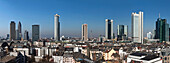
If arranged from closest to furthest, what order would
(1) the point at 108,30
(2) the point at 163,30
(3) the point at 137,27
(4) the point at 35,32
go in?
(2) the point at 163,30 < (3) the point at 137,27 < (4) the point at 35,32 < (1) the point at 108,30

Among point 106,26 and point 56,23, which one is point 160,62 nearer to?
point 106,26

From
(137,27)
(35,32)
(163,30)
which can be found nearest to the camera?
(163,30)

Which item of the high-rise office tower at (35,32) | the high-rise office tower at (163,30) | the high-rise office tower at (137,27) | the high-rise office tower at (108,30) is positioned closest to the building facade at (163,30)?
the high-rise office tower at (163,30)

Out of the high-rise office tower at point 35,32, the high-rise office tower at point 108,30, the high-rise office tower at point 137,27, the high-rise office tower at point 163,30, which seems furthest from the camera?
the high-rise office tower at point 108,30

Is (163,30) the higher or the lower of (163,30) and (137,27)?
the lower

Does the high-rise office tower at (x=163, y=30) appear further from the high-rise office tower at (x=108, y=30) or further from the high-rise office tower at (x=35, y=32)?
the high-rise office tower at (x=35, y=32)

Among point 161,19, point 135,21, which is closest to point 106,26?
point 135,21

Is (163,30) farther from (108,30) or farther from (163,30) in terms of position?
(108,30)

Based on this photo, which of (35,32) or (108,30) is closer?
(35,32)

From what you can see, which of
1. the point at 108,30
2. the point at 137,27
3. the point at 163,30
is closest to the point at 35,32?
the point at 108,30
